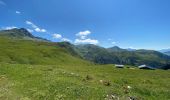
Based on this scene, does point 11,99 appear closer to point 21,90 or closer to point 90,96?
point 21,90

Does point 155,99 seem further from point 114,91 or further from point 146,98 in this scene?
point 114,91

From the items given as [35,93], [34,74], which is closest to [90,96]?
[35,93]

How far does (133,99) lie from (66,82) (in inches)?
315

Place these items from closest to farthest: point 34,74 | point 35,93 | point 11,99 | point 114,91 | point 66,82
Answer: point 11,99, point 35,93, point 114,91, point 66,82, point 34,74

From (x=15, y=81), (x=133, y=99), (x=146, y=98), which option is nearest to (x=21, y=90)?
(x=15, y=81)

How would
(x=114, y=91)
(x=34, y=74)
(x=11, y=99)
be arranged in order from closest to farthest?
(x=11, y=99) → (x=114, y=91) → (x=34, y=74)

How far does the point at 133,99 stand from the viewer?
26.9 m

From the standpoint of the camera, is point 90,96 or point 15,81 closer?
point 90,96

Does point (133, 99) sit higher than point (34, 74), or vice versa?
point (34, 74)

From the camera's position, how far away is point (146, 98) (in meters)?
28.8

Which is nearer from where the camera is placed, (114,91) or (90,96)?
(90,96)

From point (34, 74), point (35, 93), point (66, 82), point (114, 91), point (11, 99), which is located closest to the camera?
point (11, 99)

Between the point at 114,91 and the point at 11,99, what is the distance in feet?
35.7

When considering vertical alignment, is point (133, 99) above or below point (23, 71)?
below
